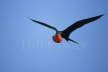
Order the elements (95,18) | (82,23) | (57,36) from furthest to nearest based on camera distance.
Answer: (57,36), (82,23), (95,18)

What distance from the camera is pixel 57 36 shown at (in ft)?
43.3

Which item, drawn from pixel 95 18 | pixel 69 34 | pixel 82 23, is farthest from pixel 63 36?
pixel 95 18

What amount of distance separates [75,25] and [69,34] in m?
0.90

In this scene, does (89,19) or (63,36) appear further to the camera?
(63,36)

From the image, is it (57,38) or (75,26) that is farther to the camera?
(57,38)

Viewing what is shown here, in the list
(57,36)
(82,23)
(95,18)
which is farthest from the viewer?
(57,36)

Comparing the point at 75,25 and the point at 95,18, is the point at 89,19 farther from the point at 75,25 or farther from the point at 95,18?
the point at 75,25

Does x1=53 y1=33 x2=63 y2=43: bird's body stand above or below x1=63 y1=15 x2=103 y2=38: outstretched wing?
below

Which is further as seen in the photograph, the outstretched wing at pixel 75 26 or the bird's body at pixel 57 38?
the bird's body at pixel 57 38

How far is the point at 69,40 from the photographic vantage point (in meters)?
13.7

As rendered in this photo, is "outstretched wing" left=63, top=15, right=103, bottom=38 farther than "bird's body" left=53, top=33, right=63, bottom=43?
No

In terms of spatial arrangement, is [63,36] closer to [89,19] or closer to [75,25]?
[75,25]

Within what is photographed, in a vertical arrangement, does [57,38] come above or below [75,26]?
below

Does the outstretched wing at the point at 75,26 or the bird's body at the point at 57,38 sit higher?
the outstretched wing at the point at 75,26
